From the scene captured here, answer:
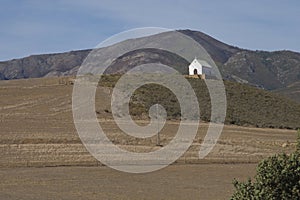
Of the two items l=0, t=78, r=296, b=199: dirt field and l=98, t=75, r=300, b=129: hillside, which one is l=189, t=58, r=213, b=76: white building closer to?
l=98, t=75, r=300, b=129: hillside

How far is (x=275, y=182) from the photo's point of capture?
49.4 ft

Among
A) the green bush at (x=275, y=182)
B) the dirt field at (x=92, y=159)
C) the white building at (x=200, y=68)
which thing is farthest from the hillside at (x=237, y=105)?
the green bush at (x=275, y=182)

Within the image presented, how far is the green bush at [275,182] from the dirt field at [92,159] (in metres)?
15.4

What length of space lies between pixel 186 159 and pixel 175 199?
18386mm

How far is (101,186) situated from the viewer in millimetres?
34125

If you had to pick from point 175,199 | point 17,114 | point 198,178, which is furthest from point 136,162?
point 17,114

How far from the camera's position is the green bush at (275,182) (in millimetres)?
14961

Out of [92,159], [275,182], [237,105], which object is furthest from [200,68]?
[275,182]

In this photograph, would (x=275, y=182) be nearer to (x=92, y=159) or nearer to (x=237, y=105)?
(x=92, y=159)

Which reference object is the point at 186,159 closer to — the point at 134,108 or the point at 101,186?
the point at 101,186

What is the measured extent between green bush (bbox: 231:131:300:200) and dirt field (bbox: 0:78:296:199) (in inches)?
606

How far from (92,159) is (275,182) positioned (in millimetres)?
32260

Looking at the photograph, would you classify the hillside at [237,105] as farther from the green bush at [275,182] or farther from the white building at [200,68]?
the green bush at [275,182]

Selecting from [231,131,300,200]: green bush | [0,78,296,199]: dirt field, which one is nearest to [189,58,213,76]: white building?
[0,78,296,199]: dirt field
